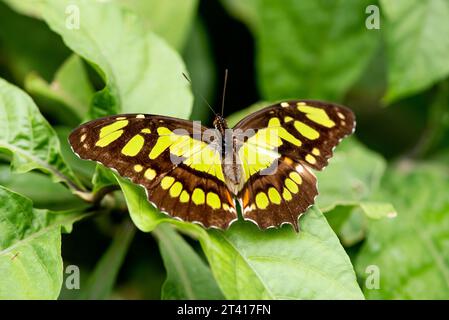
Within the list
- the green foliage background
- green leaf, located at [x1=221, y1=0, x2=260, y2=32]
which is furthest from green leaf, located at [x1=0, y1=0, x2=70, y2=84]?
green leaf, located at [x1=221, y1=0, x2=260, y2=32]

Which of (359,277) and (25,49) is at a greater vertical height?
(25,49)

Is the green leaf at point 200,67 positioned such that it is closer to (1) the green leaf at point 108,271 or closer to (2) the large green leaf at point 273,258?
(1) the green leaf at point 108,271

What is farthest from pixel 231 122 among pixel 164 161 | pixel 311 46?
pixel 164 161

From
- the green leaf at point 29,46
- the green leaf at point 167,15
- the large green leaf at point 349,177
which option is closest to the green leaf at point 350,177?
the large green leaf at point 349,177

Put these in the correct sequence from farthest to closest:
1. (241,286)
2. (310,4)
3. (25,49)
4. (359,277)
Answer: (25,49) < (310,4) < (359,277) < (241,286)

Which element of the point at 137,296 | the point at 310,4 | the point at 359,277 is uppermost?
the point at 310,4

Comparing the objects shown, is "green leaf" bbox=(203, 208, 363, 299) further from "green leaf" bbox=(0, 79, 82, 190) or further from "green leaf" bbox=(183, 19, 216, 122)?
"green leaf" bbox=(183, 19, 216, 122)
